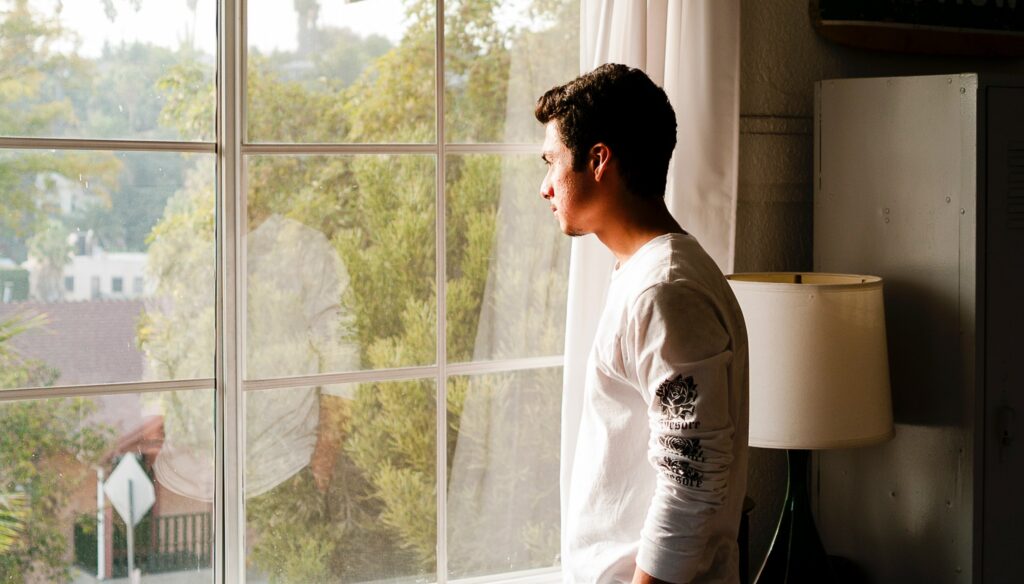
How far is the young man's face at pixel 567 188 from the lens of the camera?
1.61 m

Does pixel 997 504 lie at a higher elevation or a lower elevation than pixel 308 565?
higher

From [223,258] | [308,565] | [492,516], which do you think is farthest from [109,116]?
[492,516]

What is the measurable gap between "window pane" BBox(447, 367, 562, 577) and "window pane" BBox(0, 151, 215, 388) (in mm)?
670

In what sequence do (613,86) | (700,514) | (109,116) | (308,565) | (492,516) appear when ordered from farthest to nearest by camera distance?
(492,516) < (308,565) < (109,116) < (613,86) < (700,514)

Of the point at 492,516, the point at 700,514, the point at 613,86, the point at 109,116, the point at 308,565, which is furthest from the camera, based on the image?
the point at 492,516

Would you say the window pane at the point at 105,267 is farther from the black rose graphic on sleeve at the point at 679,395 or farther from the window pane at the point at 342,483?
the black rose graphic on sleeve at the point at 679,395

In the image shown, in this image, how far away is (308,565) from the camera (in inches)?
98.6

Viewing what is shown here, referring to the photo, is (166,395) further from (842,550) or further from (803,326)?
(842,550)

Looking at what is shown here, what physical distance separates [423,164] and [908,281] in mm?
1210

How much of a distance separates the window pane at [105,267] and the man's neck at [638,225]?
3.78ft

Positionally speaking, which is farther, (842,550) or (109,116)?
(842,550)

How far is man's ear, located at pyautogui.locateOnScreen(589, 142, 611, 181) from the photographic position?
157cm

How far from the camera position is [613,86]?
1547 millimetres

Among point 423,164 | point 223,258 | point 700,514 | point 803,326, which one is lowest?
point 700,514
